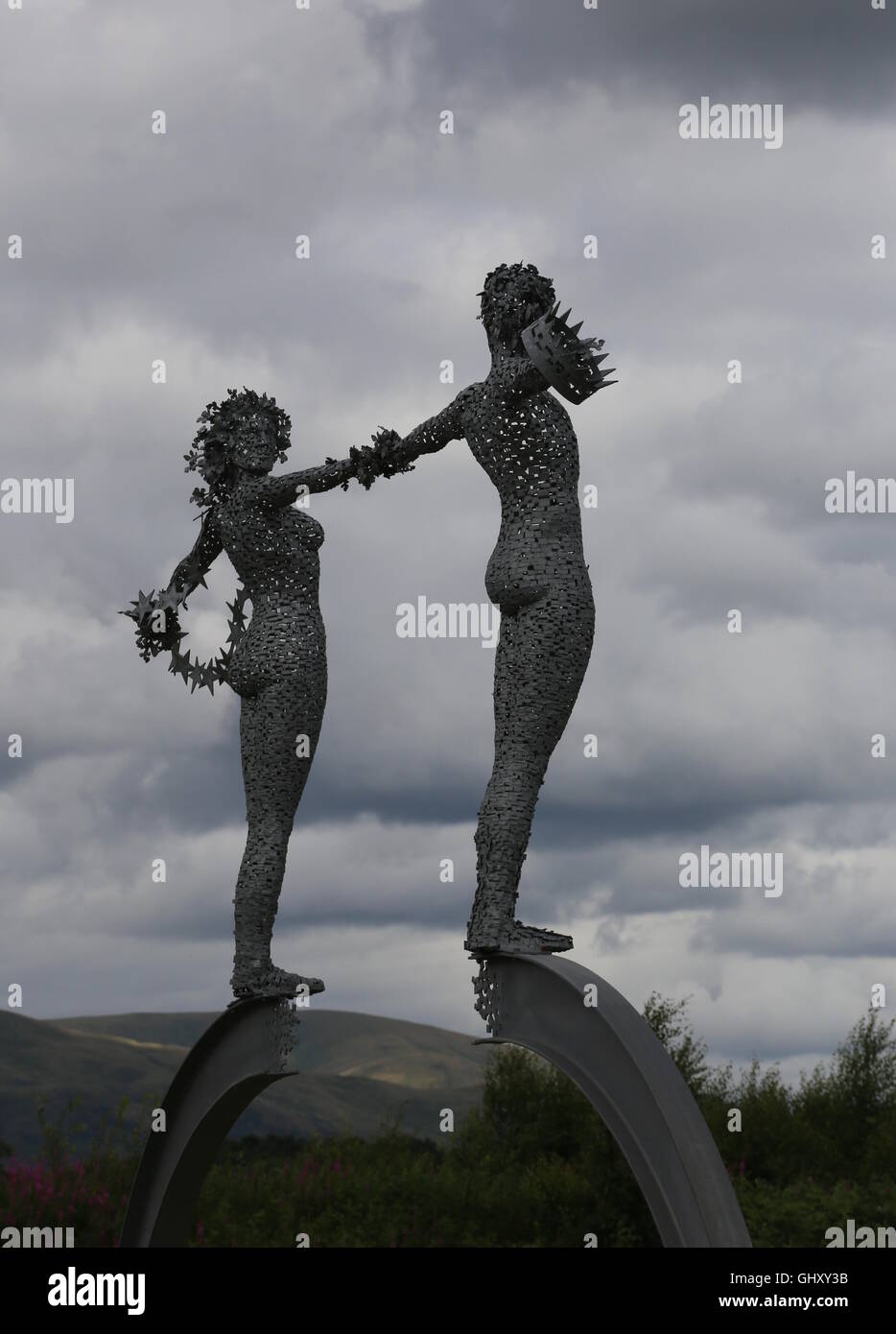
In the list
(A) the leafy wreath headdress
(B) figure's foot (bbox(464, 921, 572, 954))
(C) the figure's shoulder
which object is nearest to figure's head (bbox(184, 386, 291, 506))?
(A) the leafy wreath headdress

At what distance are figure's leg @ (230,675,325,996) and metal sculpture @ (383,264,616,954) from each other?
203 centimetres

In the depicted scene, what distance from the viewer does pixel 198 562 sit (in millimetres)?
10992

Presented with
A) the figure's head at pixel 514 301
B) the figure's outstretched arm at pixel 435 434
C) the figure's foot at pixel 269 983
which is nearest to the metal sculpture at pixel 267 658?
the figure's foot at pixel 269 983

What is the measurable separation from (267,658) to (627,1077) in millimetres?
3472

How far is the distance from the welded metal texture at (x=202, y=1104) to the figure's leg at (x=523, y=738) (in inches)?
81.1

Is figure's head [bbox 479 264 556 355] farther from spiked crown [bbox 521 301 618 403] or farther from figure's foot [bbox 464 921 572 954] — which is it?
figure's foot [bbox 464 921 572 954]

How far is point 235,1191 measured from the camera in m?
17.2

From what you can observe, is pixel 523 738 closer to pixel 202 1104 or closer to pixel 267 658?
pixel 267 658

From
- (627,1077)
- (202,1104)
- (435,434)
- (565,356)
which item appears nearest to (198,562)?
(435,434)
